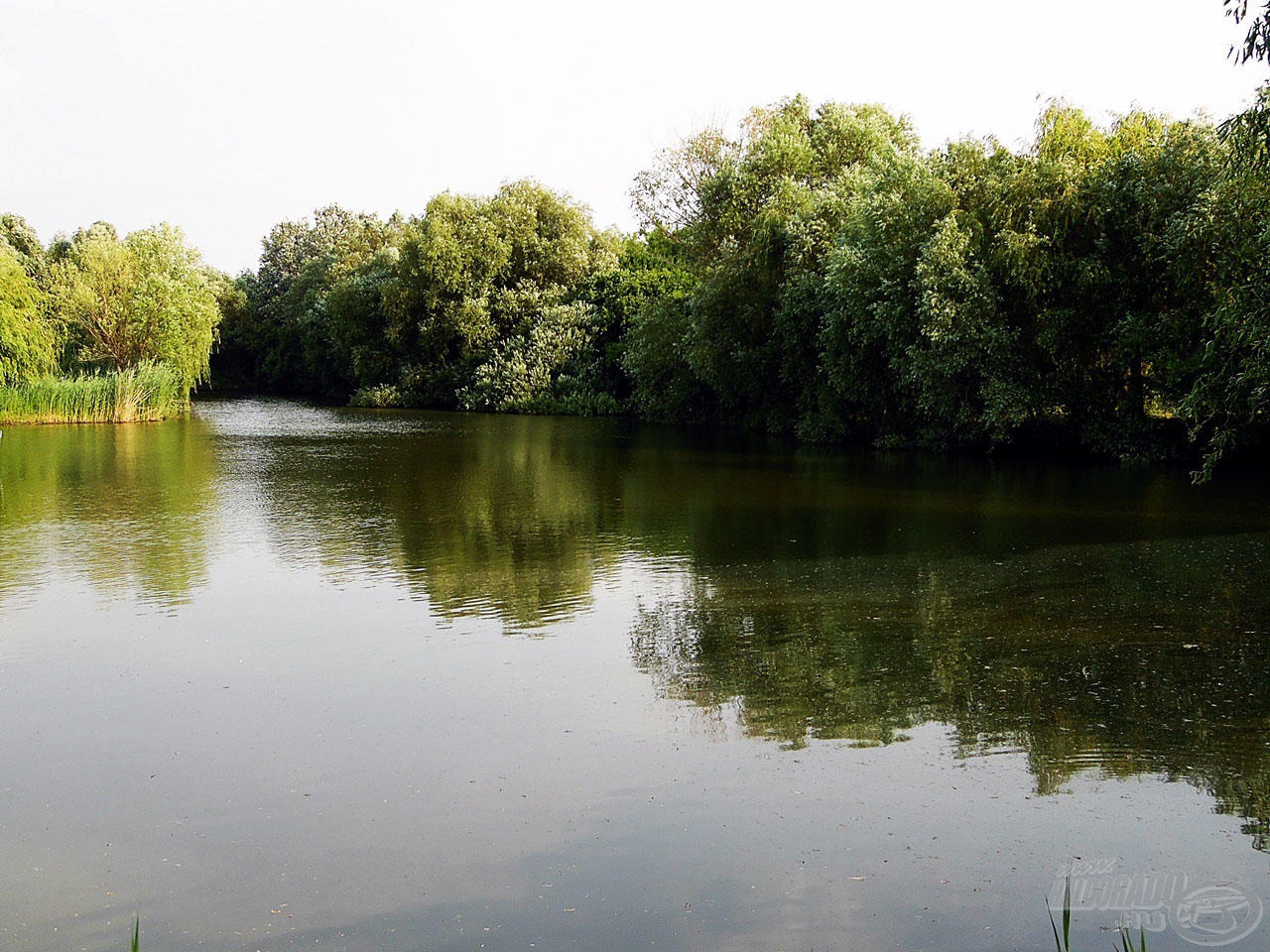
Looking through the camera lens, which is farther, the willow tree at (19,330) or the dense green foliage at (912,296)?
the willow tree at (19,330)

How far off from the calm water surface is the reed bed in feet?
71.7

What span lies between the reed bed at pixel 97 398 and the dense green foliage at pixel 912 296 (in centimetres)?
1550

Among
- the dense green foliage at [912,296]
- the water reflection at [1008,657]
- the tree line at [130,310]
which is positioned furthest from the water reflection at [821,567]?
A: the tree line at [130,310]

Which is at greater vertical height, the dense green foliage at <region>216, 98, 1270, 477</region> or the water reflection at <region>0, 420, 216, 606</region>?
the dense green foliage at <region>216, 98, 1270, 477</region>

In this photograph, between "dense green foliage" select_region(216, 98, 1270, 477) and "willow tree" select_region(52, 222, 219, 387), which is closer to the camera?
"dense green foliage" select_region(216, 98, 1270, 477)

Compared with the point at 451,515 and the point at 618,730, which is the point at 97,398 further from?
the point at 618,730

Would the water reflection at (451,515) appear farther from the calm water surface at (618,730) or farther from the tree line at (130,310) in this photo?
the tree line at (130,310)

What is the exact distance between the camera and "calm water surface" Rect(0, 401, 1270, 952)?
509 cm

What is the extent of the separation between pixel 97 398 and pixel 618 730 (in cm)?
3417

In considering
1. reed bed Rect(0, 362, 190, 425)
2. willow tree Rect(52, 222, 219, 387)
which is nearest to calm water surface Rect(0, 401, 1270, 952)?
reed bed Rect(0, 362, 190, 425)

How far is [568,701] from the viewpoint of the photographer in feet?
26.5

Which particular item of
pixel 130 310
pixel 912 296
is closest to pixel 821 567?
pixel 912 296

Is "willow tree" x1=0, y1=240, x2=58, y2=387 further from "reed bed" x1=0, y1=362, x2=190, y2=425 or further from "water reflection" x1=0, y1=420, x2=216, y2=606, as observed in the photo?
"water reflection" x1=0, y1=420, x2=216, y2=606

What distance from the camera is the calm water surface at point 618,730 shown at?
5094 millimetres
